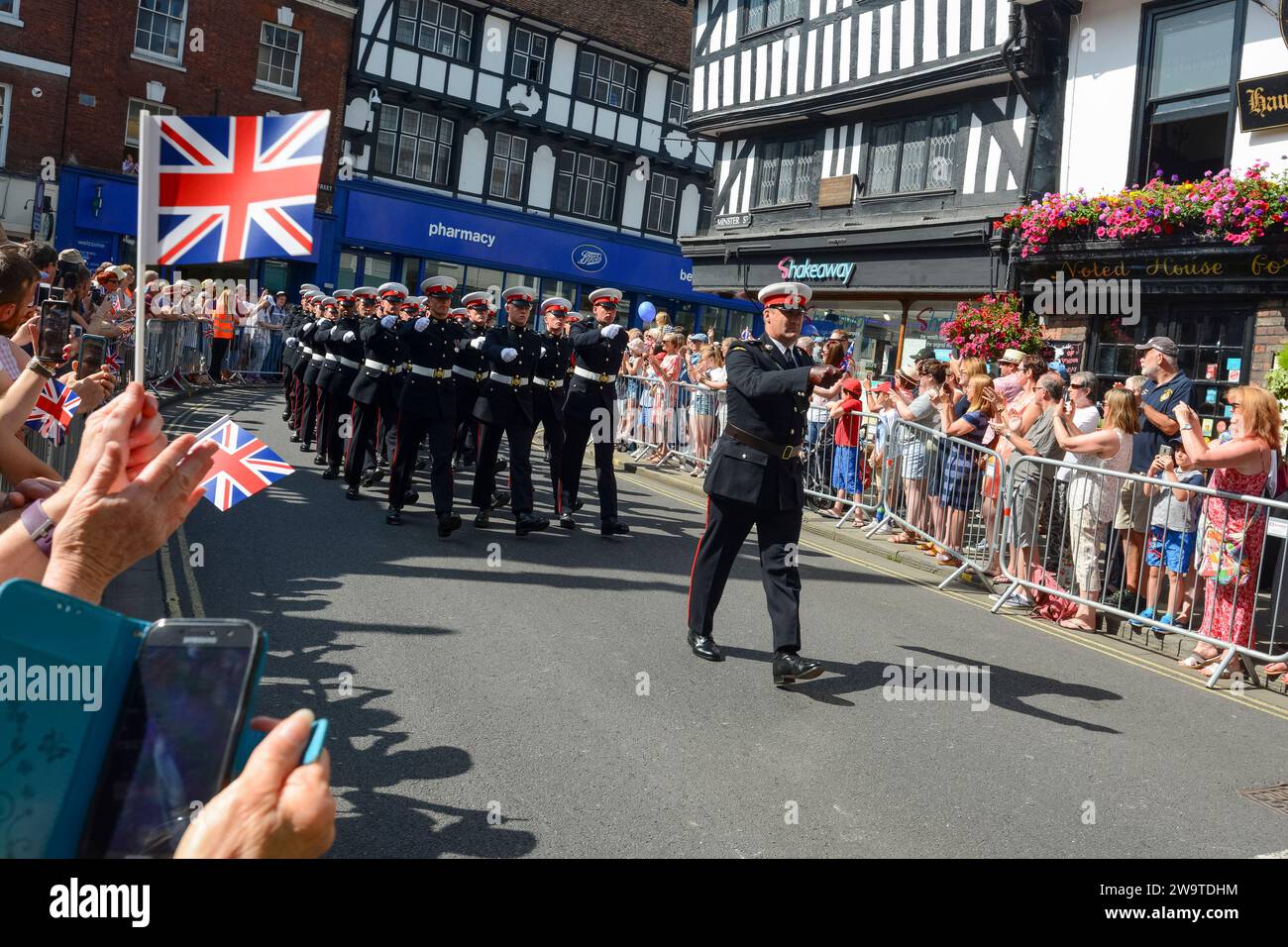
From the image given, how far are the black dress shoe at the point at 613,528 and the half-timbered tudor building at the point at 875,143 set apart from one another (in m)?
9.06

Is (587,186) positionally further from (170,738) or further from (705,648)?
(170,738)

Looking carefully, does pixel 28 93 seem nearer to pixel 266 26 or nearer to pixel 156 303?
pixel 266 26

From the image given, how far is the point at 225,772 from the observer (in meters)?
1.73

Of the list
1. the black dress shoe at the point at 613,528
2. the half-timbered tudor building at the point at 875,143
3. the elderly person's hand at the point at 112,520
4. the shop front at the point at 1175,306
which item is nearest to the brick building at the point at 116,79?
the half-timbered tudor building at the point at 875,143

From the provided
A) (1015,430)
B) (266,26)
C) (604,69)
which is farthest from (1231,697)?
(604,69)

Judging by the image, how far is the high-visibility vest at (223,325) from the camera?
73.3 feet

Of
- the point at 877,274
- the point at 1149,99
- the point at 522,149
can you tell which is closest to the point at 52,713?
the point at 1149,99

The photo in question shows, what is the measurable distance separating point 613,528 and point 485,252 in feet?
84.5

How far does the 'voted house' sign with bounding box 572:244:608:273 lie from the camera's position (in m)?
36.9

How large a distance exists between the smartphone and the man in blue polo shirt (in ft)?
23.2

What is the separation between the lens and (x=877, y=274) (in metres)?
19.5
